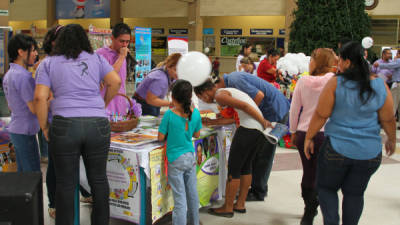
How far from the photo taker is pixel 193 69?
9.89 ft

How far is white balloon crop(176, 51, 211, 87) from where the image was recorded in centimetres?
303

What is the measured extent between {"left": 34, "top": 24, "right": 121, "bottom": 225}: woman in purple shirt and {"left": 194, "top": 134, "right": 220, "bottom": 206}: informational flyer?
1.03m

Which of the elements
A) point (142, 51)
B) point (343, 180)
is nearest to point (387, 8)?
point (142, 51)

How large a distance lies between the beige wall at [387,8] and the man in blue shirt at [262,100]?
14.4 meters

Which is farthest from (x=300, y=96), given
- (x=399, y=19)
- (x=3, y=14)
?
(x=399, y=19)

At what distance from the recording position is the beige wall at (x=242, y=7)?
1783 cm

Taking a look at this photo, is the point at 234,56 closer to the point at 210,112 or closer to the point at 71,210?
the point at 210,112

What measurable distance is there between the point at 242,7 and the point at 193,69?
1611 centimetres

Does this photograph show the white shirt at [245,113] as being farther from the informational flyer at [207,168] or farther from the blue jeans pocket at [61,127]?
the blue jeans pocket at [61,127]

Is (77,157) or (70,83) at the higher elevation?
(70,83)

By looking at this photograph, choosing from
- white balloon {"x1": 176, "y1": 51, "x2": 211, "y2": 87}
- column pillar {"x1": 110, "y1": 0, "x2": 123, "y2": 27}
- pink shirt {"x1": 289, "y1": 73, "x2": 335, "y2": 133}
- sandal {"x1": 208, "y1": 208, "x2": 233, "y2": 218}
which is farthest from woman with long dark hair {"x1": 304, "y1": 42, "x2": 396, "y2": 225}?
column pillar {"x1": 110, "y1": 0, "x2": 123, "y2": 27}

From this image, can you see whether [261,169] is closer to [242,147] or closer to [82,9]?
[242,147]

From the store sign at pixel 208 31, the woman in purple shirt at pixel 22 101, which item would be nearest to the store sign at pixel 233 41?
the store sign at pixel 208 31

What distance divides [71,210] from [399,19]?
1727 cm
